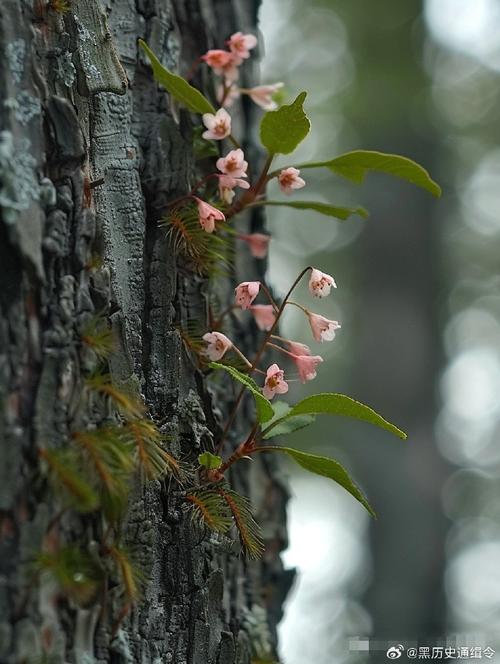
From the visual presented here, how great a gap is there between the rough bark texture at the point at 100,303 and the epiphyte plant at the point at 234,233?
48mm

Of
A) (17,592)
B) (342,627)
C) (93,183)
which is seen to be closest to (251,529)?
(17,592)

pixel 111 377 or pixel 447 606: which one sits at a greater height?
pixel 447 606

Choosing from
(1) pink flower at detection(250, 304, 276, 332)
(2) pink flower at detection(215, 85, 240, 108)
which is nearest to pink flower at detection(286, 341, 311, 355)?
(1) pink flower at detection(250, 304, 276, 332)

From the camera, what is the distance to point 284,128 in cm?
131

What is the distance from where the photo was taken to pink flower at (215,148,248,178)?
4.49ft

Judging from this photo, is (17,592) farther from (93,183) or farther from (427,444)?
(427,444)

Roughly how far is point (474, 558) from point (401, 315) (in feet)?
8.07

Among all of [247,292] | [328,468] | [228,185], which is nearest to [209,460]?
[328,468]

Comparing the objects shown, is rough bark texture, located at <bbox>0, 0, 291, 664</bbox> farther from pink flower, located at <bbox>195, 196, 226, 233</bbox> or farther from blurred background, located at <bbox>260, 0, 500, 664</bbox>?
blurred background, located at <bbox>260, 0, 500, 664</bbox>

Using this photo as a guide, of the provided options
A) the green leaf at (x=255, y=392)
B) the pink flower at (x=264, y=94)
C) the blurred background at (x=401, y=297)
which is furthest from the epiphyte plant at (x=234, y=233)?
the blurred background at (x=401, y=297)

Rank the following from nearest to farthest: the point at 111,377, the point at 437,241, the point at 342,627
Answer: the point at 111,377 → the point at 437,241 → the point at 342,627

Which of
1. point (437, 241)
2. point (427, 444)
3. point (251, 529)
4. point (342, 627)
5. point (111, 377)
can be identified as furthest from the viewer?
point (342, 627)

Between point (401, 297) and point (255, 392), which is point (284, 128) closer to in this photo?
point (255, 392)

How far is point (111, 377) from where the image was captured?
3.74 ft
